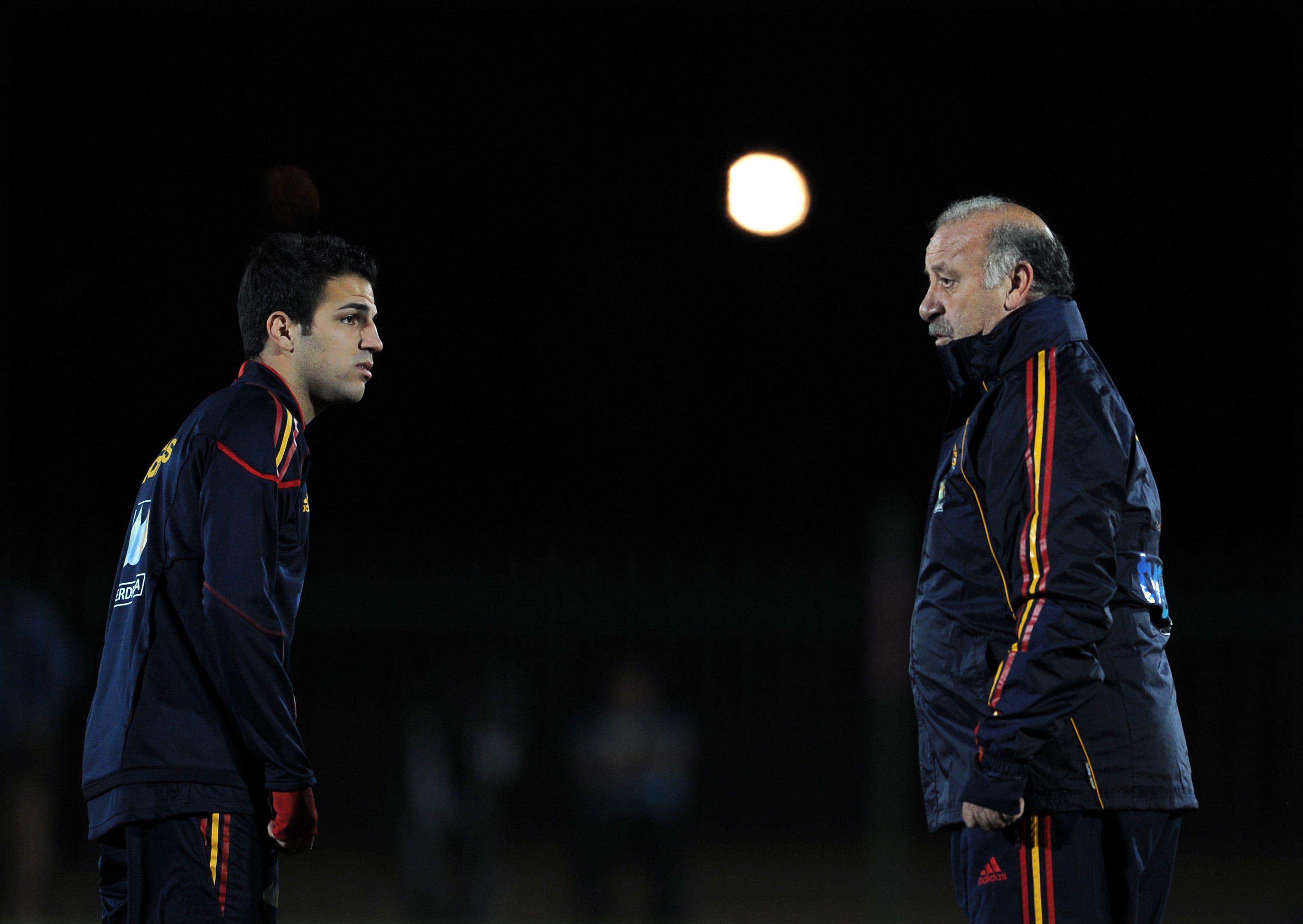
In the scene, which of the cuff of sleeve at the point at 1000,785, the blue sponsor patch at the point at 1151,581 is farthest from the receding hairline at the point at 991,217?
the cuff of sleeve at the point at 1000,785

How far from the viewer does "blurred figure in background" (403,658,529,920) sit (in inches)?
325

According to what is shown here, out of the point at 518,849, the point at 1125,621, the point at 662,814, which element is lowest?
the point at 518,849

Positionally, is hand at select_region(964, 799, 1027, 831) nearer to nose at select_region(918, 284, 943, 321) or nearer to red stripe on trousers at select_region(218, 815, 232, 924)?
nose at select_region(918, 284, 943, 321)

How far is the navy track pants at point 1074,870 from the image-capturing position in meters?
2.66

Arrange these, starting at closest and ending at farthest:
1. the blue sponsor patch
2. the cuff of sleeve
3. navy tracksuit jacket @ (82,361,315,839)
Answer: the cuff of sleeve
the blue sponsor patch
navy tracksuit jacket @ (82,361,315,839)

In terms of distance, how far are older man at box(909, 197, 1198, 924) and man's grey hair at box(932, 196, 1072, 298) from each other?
0.16 metres

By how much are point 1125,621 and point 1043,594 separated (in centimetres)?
26

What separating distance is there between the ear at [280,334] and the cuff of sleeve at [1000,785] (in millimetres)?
2091

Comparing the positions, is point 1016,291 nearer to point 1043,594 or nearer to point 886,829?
point 1043,594

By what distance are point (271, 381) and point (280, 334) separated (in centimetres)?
18

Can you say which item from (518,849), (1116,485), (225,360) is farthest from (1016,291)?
(225,360)

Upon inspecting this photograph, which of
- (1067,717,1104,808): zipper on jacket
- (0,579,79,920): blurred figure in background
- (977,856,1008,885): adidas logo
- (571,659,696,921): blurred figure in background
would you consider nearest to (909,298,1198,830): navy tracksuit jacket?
(1067,717,1104,808): zipper on jacket

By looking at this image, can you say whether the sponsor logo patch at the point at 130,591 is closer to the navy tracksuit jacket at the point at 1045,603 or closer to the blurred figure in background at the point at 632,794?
the navy tracksuit jacket at the point at 1045,603

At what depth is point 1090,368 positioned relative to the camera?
2902 mm
